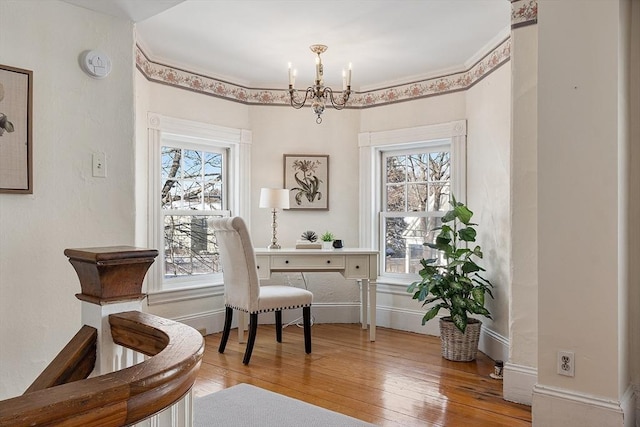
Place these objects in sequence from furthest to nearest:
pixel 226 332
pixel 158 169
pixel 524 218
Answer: pixel 158 169 < pixel 226 332 < pixel 524 218

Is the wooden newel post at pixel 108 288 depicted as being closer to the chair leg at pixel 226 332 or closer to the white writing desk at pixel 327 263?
the chair leg at pixel 226 332

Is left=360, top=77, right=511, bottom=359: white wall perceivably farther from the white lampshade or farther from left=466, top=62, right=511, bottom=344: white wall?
the white lampshade

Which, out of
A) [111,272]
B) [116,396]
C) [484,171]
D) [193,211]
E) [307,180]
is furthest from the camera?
[307,180]

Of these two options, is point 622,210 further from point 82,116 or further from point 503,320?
point 82,116

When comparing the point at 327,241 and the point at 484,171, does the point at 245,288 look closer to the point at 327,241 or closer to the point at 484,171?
the point at 327,241

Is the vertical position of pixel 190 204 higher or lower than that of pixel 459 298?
higher

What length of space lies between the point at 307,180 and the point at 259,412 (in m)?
2.62

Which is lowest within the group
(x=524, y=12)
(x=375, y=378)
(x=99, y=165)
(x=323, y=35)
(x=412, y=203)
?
(x=375, y=378)

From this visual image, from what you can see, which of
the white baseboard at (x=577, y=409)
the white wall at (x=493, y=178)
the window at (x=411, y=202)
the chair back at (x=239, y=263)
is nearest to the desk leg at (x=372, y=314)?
the window at (x=411, y=202)

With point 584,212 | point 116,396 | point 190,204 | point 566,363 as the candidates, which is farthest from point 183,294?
point 116,396

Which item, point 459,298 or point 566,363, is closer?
point 566,363

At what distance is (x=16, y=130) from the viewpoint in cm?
196

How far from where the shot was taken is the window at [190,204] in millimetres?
4238

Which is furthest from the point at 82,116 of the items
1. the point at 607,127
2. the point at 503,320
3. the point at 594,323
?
→ the point at 503,320
